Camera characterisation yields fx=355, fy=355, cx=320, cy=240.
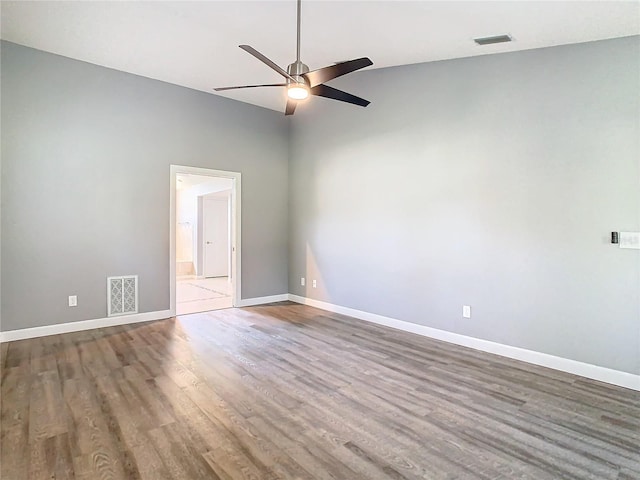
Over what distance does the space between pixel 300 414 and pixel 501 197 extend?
118 inches

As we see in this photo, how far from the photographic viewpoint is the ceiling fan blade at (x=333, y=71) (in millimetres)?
2734

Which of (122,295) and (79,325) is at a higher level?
(122,295)

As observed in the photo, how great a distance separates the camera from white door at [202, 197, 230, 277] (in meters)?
10.0

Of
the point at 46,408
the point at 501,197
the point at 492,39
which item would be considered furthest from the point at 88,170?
the point at 501,197

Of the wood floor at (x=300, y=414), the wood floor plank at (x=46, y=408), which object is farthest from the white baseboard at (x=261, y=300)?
the wood floor plank at (x=46, y=408)

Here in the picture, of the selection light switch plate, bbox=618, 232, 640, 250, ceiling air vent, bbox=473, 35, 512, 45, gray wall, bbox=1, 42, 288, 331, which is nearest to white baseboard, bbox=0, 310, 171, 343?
gray wall, bbox=1, 42, 288, 331

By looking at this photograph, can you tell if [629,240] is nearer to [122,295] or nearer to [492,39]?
[492,39]

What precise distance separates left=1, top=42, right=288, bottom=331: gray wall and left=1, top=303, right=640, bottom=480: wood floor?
0.83 m

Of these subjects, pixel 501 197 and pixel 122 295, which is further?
pixel 122 295

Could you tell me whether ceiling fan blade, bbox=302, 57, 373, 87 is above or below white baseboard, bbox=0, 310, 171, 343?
above

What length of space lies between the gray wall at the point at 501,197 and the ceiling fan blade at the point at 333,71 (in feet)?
6.34

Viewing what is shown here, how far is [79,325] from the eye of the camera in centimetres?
463

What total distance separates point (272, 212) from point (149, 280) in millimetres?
2366

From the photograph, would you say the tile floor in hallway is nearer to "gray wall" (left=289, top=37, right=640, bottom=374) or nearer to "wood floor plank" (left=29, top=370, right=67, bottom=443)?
"gray wall" (left=289, top=37, right=640, bottom=374)
